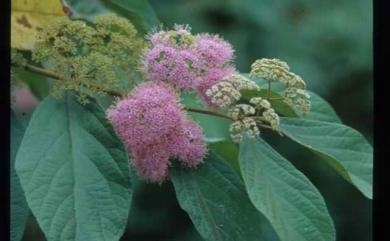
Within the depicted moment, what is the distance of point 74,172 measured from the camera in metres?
0.62

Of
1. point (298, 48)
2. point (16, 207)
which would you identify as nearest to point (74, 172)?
point (16, 207)

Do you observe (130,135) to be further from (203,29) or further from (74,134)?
(203,29)

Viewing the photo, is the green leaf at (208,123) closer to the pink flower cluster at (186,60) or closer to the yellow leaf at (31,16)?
the pink flower cluster at (186,60)

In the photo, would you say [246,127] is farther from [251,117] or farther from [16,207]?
[16,207]

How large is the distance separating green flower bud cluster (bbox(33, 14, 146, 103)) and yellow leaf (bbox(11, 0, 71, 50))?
31 millimetres

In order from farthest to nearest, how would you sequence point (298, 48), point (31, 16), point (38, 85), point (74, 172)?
1. point (298, 48)
2. point (38, 85)
3. point (31, 16)
4. point (74, 172)

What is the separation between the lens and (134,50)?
0.68 meters

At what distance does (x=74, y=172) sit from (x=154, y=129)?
0.07 metres

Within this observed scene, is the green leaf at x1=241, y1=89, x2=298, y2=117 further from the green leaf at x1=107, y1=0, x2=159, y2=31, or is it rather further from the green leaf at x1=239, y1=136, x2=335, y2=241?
the green leaf at x1=107, y1=0, x2=159, y2=31

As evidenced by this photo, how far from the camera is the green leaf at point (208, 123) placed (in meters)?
0.67

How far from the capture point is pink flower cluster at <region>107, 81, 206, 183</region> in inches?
24.7

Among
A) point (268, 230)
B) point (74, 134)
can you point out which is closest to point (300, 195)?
point (74, 134)
